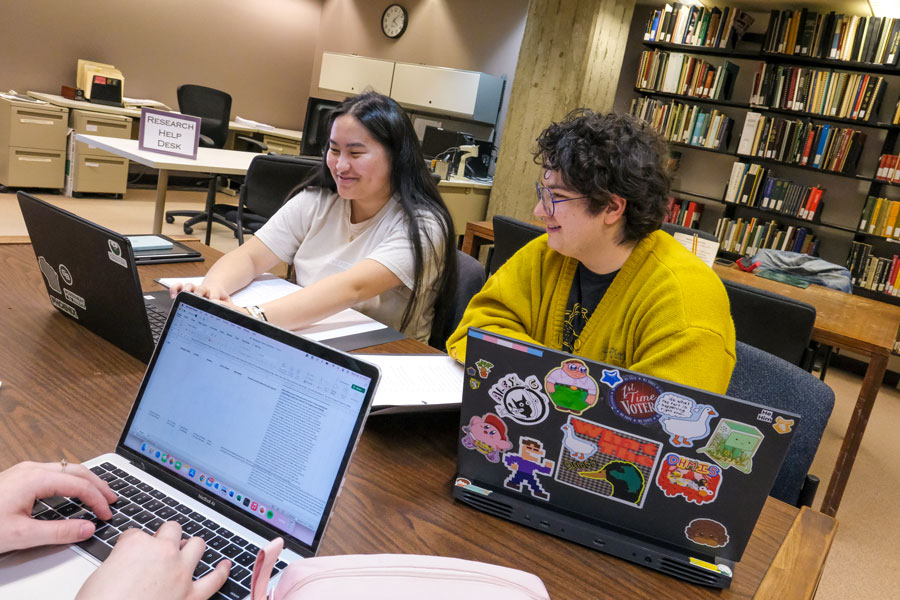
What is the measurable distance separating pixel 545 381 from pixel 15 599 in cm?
56

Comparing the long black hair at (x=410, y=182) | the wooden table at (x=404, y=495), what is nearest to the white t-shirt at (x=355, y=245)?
the long black hair at (x=410, y=182)

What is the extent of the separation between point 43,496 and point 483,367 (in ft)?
1.60

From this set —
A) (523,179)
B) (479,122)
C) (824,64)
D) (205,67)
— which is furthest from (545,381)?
(205,67)

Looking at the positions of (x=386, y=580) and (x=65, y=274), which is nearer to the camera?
(x=386, y=580)

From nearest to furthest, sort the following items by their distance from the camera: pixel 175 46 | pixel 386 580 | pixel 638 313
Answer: pixel 386 580, pixel 638 313, pixel 175 46

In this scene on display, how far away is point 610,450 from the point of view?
0.77 metres

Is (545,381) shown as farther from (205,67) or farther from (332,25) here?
(332,25)

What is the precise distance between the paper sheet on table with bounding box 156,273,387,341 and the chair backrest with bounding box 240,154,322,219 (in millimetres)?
1752

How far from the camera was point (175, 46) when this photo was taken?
20.9 feet

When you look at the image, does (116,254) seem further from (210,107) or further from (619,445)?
(210,107)

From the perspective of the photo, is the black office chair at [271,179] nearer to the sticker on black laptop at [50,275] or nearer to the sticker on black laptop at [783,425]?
the sticker on black laptop at [50,275]

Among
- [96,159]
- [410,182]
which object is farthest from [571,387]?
[96,159]

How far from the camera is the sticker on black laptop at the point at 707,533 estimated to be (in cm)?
77

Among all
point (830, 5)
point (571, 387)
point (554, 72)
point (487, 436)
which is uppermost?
point (830, 5)
